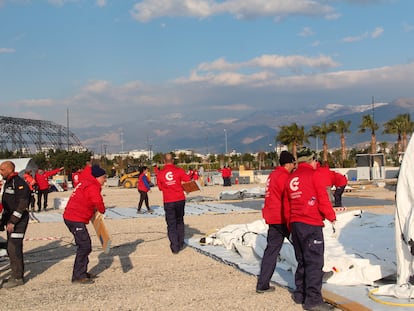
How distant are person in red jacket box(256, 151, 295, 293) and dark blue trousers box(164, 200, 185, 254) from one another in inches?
142

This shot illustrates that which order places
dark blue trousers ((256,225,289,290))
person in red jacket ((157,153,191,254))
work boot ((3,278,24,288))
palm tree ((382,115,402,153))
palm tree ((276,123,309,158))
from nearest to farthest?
dark blue trousers ((256,225,289,290)), work boot ((3,278,24,288)), person in red jacket ((157,153,191,254)), palm tree ((382,115,402,153)), palm tree ((276,123,309,158))

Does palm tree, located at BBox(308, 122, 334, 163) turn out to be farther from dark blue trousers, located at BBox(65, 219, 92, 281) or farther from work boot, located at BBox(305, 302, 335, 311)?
work boot, located at BBox(305, 302, 335, 311)

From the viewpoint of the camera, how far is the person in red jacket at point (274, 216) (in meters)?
6.62

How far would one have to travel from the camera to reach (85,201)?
7.89 metres

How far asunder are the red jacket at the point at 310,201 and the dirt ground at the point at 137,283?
40.0 inches

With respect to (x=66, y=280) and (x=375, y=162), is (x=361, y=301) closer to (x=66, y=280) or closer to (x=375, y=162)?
(x=66, y=280)

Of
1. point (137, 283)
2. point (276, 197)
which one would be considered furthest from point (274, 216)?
point (137, 283)

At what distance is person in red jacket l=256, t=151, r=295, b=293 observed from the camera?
21.7ft

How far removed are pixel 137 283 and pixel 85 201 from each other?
4.47ft

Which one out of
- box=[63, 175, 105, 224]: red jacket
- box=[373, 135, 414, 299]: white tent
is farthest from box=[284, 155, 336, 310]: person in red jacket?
box=[63, 175, 105, 224]: red jacket

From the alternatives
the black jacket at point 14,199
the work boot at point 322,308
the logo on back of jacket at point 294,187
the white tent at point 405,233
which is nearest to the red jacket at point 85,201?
the black jacket at point 14,199

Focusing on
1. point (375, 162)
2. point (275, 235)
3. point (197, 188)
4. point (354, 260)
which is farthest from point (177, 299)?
point (375, 162)

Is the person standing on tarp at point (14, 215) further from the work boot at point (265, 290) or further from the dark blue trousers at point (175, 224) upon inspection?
the work boot at point (265, 290)

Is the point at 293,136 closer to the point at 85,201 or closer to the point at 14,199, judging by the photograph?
the point at 85,201
